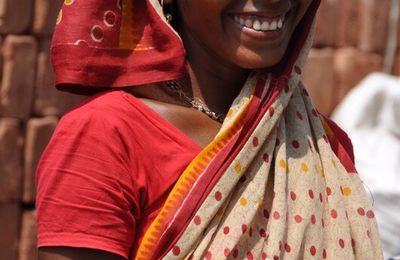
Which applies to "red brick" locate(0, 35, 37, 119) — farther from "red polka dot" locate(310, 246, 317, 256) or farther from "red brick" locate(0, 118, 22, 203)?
"red polka dot" locate(310, 246, 317, 256)

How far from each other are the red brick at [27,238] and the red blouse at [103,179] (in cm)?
257

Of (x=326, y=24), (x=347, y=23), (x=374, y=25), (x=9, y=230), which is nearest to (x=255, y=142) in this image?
(x=9, y=230)

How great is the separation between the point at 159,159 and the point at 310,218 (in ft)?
1.20

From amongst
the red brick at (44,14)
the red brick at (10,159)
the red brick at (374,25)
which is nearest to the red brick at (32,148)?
the red brick at (10,159)

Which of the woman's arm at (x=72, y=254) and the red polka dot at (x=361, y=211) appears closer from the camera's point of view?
the woman's arm at (x=72, y=254)

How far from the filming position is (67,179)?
2.24 m

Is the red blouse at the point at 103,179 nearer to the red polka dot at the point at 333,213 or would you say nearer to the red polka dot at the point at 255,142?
the red polka dot at the point at 255,142

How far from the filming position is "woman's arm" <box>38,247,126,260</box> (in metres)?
2.23

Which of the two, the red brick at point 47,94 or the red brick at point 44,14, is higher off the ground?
the red brick at point 44,14

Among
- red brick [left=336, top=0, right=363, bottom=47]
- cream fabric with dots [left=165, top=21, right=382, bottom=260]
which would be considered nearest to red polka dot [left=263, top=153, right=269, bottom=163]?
cream fabric with dots [left=165, top=21, right=382, bottom=260]

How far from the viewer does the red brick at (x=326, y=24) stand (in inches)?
235

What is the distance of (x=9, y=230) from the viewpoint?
480cm

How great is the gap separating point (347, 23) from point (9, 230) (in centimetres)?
226

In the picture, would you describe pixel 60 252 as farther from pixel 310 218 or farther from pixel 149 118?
pixel 310 218
